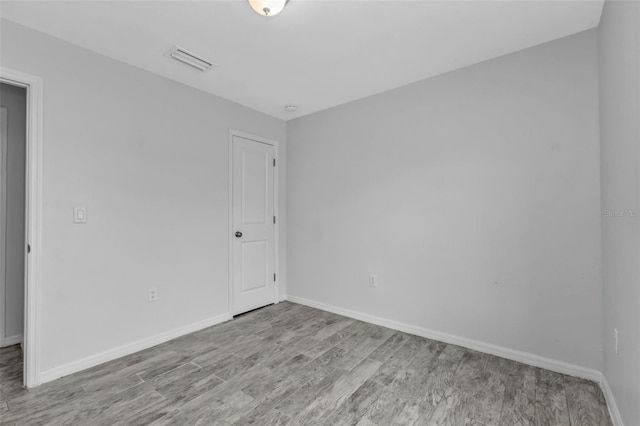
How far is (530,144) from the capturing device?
2.30 m

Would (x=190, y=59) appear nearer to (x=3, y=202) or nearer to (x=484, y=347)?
(x=3, y=202)

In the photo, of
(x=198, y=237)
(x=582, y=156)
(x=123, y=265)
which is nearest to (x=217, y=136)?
(x=198, y=237)

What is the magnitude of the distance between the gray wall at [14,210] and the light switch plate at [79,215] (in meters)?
1.04

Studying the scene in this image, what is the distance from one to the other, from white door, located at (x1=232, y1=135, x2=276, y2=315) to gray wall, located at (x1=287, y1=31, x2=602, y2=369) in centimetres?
66

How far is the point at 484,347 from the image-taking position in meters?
2.50

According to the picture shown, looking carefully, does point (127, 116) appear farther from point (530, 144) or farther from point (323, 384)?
point (530, 144)

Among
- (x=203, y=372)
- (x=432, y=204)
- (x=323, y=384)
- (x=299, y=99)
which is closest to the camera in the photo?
(x=323, y=384)

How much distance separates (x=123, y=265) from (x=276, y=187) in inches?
77.2

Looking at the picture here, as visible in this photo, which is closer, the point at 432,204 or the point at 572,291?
the point at 572,291

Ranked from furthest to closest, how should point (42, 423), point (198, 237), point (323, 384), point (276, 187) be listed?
1. point (276, 187)
2. point (198, 237)
3. point (323, 384)
4. point (42, 423)

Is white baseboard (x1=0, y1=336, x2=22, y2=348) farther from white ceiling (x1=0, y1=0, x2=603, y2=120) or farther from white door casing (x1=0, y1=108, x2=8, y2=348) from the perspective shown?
white ceiling (x1=0, y1=0, x2=603, y2=120)

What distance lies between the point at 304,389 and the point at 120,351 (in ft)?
5.34

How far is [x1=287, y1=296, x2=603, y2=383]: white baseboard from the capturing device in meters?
2.11

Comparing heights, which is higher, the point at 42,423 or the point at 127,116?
the point at 127,116
